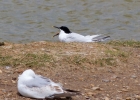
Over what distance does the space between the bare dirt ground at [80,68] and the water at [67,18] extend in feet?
14.0

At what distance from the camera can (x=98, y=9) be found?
14.5m

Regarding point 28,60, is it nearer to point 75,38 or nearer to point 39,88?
point 39,88

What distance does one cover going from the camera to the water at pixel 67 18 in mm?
12489

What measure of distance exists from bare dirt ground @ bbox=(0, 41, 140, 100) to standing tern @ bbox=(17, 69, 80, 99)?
0.13 metres

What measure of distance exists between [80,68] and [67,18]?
22.7 ft

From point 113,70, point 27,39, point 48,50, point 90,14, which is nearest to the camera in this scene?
point 113,70

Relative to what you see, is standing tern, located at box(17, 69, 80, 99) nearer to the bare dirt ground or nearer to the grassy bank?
the bare dirt ground

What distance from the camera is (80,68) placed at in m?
6.92

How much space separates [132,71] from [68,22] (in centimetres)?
659

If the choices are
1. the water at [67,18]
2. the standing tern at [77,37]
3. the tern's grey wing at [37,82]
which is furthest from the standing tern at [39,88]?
the water at [67,18]

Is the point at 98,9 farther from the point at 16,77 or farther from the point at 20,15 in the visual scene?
the point at 16,77

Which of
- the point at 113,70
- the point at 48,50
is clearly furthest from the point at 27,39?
the point at 113,70

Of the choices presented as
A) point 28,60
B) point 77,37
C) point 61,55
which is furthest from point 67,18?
point 28,60

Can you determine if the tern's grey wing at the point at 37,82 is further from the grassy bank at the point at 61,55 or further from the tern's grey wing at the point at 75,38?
the tern's grey wing at the point at 75,38
